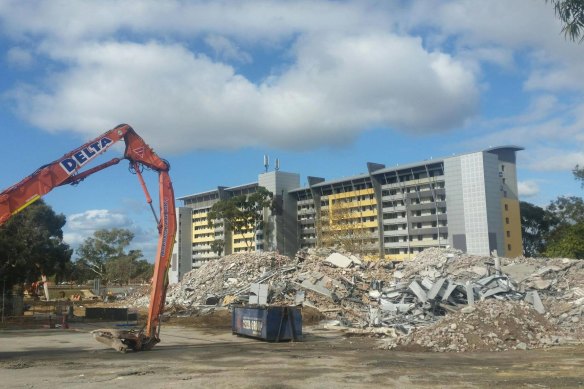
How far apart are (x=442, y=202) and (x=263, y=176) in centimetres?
4166

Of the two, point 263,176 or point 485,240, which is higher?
point 263,176

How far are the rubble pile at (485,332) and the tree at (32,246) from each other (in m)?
25.2

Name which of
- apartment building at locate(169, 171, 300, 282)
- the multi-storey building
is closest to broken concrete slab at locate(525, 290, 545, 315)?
the multi-storey building

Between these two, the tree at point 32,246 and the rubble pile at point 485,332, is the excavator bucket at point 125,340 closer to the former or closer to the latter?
the rubble pile at point 485,332

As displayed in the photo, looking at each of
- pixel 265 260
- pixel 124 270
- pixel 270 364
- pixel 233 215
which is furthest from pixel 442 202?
pixel 270 364

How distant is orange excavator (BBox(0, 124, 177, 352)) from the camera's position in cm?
1650

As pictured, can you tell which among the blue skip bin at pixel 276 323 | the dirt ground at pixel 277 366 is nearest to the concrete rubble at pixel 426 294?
the dirt ground at pixel 277 366

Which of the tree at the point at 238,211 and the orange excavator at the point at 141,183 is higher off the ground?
the tree at the point at 238,211

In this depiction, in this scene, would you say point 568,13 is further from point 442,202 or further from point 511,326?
point 442,202

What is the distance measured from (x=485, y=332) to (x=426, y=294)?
261 inches

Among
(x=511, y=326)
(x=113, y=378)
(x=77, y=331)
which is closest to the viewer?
(x=113, y=378)

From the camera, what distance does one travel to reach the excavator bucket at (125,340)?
1722 centimetres

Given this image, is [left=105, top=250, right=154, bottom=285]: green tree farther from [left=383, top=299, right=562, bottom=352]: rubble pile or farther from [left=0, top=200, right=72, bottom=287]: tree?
[left=383, top=299, right=562, bottom=352]: rubble pile

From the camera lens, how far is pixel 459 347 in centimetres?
1750
